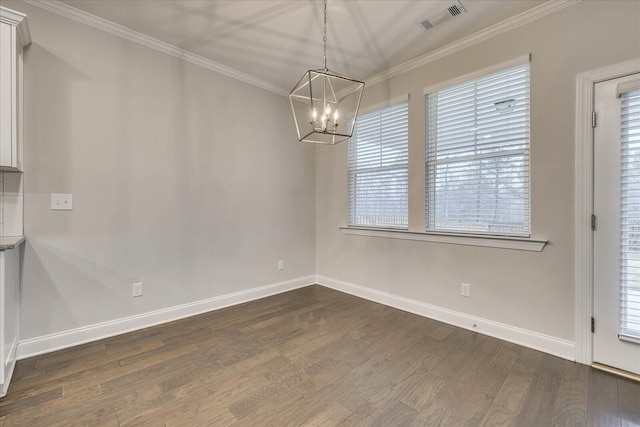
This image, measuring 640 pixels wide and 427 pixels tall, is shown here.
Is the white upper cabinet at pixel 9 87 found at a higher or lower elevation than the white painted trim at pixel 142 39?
lower

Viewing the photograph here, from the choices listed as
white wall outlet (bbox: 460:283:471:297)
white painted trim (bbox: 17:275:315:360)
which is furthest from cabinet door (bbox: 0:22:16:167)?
white wall outlet (bbox: 460:283:471:297)

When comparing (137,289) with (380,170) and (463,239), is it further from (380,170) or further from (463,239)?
(463,239)

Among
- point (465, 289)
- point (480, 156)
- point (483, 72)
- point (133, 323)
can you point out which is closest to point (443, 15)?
point (483, 72)

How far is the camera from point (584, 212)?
209 cm

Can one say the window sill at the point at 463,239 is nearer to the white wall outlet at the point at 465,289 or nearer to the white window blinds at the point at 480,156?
the white window blinds at the point at 480,156

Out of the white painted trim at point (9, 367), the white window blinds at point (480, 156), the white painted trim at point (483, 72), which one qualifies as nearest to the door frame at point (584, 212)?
the white window blinds at point (480, 156)

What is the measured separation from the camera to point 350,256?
3783 millimetres

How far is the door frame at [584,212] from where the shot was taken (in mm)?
2072

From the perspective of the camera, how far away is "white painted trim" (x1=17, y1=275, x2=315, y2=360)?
2211 mm

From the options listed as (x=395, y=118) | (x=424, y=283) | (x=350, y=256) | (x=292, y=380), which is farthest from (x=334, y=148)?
(x=292, y=380)

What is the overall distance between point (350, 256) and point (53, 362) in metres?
2.95

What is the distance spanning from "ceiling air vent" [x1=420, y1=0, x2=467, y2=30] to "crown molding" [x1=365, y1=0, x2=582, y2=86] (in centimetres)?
39

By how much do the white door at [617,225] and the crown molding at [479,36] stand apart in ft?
2.38

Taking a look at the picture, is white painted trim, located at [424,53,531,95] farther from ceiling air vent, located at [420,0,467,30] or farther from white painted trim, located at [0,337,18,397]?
white painted trim, located at [0,337,18,397]
